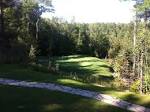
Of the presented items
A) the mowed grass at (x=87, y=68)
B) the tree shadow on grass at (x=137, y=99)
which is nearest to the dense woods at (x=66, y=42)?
the mowed grass at (x=87, y=68)

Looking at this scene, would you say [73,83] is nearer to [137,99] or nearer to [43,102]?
[137,99]

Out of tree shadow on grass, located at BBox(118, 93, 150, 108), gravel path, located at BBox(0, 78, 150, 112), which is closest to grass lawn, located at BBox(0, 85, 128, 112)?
gravel path, located at BBox(0, 78, 150, 112)

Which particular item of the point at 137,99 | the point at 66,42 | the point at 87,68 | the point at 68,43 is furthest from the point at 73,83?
the point at 68,43

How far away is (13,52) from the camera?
37.1 m

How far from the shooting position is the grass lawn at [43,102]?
16.2 m

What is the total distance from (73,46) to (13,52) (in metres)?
63.7

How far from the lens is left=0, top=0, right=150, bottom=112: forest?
3403cm

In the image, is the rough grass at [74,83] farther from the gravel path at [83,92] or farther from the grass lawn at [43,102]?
the grass lawn at [43,102]

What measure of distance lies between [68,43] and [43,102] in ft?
266

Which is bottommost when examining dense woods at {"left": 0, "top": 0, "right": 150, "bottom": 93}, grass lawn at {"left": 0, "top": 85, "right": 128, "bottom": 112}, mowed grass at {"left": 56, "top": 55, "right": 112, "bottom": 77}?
mowed grass at {"left": 56, "top": 55, "right": 112, "bottom": 77}

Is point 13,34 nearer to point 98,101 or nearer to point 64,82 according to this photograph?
point 64,82

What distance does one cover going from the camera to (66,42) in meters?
96.9

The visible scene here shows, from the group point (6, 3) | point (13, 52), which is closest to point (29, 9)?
point (6, 3)

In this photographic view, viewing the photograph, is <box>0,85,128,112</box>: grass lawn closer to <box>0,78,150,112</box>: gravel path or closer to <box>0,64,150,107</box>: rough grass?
<box>0,78,150,112</box>: gravel path
